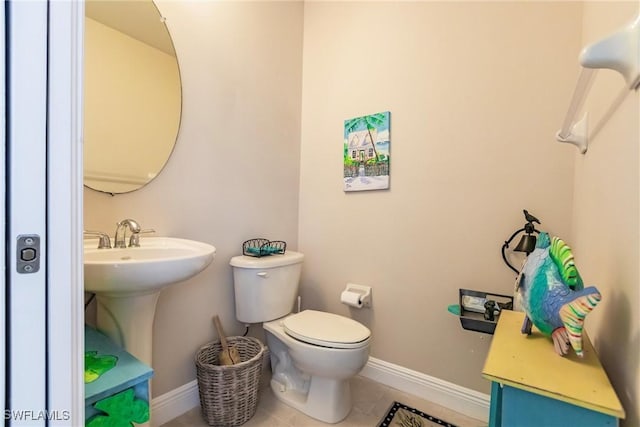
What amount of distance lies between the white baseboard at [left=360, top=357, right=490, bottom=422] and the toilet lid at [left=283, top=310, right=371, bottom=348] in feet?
1.49

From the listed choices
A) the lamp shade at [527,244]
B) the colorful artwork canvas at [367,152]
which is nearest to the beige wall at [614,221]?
the lamp shade at [527,244]

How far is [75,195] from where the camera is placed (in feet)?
1.78

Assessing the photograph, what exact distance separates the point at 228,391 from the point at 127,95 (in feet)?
4.42

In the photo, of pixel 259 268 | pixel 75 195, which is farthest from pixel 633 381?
pixel 259 268

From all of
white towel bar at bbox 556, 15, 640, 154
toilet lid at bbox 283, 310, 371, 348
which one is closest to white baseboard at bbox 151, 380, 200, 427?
toilet lid at bbox 283, 310, 371, 348

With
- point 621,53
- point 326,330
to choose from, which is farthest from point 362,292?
point 621,53

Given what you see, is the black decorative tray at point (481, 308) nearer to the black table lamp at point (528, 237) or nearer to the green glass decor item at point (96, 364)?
the black table lamp at point (528, 237)

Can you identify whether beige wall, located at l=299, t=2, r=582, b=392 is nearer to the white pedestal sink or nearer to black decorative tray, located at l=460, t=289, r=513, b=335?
black decorative tray, located at l=460, t=289, r=513, b=335

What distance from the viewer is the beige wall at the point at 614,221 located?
57 cm

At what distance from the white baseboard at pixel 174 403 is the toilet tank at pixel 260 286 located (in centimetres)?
39

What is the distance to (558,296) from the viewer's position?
26.5 inches

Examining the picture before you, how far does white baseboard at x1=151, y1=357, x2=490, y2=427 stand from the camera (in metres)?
1.38

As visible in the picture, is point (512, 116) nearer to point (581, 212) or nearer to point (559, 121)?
point (559, 121)
